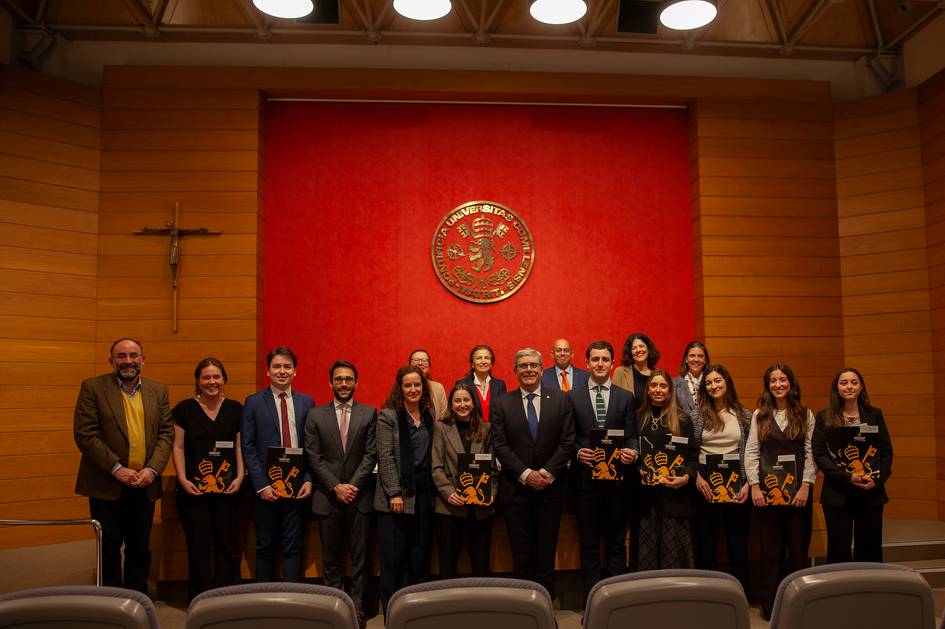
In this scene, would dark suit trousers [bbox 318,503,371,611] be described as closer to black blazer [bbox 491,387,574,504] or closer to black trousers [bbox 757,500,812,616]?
black blazer [bbox 491,387,574,504]

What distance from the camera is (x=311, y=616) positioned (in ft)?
4.88

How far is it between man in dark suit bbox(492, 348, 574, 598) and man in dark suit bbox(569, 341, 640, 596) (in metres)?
0.11

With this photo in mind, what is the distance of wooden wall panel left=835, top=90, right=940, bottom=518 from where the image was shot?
6.09m

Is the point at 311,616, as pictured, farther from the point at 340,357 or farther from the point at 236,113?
the point at 236,113

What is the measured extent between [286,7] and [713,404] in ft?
12.6

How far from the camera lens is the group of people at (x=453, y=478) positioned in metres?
4.08

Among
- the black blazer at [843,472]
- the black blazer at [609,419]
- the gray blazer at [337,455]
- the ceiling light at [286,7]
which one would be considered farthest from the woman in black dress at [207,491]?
the black blazer at [843,472]

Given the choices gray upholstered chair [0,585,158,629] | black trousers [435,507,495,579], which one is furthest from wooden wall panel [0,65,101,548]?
gray upholstered chair [0,585,158,629]

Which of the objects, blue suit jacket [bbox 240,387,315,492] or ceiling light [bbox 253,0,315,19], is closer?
blue suit jacket [bbox 240,387,315,492]

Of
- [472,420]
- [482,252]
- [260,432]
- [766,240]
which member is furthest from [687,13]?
[260,432]

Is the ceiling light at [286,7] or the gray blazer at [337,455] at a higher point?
the ceiling light at [286,7]

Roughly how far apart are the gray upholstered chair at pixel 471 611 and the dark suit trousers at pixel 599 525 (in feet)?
A: 9.14

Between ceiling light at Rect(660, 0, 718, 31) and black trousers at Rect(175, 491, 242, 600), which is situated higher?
ceiling light at Rect(660, 0, 718, 31)

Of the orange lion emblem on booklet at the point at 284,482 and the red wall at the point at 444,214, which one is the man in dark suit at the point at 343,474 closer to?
the orange lion emblem on booklet at the point at 284,482
